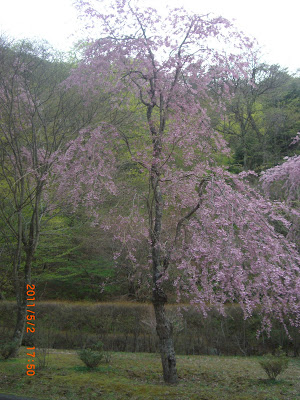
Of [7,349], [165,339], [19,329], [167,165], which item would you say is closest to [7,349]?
[7,349]

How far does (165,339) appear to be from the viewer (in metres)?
5.73

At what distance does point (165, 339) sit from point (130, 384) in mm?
1019

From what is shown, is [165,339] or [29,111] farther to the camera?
[29,111]

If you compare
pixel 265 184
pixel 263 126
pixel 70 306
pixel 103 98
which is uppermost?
pixel 263 126

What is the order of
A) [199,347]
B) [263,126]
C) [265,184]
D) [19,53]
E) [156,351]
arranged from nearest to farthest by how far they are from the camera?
1. [19,53]
2. [265,184]
3. [156,351]
4. [199,347]
5. [263,126]

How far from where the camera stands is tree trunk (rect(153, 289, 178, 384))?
5.75 m

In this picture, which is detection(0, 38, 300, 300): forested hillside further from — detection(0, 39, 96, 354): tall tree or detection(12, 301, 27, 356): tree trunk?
detection(12, 301, 27, 356): tree trunk

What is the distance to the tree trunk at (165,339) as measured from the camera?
5754 millimetres

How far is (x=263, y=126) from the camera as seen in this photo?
69.0 feet

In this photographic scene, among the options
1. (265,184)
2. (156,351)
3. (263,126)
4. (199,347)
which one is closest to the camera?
(265,184)

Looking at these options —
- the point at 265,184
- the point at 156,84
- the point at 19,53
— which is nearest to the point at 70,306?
the point at 265,184

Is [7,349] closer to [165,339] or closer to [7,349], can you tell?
[7,349]

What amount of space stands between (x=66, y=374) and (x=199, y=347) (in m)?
7.66

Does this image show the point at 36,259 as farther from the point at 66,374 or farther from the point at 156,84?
the point at 156,84
